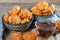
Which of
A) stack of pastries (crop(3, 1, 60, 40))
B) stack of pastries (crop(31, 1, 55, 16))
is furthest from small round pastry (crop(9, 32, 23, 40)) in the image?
stack of pastries (crop(31, 1, 55, 16))

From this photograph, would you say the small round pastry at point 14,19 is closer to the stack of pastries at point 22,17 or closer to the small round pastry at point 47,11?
the stack of pastries at point 22,17

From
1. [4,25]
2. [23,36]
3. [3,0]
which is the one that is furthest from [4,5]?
[23,36]

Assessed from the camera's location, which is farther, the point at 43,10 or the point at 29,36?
the point at 43,10

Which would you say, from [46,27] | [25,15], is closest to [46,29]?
[46,27]

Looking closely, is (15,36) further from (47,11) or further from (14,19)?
(47,11)

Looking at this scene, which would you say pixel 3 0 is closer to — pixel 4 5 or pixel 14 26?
pixel 4 5

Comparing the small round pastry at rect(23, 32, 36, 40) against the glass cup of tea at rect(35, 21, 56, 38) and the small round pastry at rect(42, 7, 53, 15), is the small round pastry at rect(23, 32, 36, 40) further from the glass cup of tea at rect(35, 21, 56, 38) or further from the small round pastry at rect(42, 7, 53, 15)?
the small round pastry at rect(42, 7, 53, 15)

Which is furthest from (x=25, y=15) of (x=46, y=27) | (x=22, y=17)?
(x=46, y=27)

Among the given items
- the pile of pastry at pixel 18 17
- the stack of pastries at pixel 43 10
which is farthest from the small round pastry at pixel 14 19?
the stack of pastries at pixel 43 10

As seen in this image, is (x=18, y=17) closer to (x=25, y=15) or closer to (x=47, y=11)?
(x=25, y=15)
